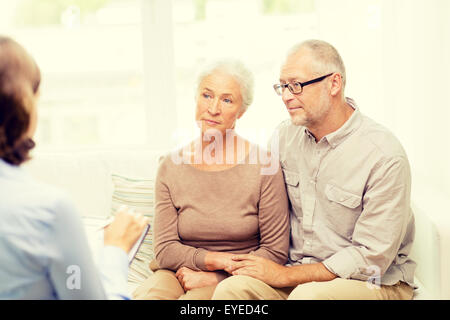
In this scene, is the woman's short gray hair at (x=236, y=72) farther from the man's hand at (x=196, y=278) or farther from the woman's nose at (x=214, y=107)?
the man's hand at (x=196, y=278)

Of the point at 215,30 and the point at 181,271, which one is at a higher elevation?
the point at 215,30

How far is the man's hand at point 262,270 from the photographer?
59.3 inches

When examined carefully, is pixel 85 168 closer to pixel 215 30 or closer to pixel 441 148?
pixel 215 30

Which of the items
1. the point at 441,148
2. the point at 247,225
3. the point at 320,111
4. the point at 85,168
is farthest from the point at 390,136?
the point at 85,168

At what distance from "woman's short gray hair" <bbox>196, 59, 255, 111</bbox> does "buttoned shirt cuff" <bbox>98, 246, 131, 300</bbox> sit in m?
0.81

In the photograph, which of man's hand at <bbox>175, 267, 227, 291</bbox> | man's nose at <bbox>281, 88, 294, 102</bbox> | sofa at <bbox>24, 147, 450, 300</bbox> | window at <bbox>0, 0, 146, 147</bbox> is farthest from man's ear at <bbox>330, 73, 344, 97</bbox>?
window at <bbox>0, 0, 146, 147</bbox>

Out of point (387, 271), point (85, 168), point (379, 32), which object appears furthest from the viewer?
point (379, 32)

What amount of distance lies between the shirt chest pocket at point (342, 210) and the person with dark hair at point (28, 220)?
0.90 m

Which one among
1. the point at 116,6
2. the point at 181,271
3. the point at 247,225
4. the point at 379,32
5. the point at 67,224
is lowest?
the point at 181,271

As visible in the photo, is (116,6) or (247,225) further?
(116,6)

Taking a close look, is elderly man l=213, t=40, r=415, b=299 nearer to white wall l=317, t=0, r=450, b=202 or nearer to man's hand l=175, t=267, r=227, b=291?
man's hand l=175, t=267, r=227, b=291

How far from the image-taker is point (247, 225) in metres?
1.61

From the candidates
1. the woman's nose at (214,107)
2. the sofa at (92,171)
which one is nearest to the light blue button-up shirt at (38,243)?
the woman's nose at (214,107)

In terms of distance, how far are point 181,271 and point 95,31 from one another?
62.3 inches
